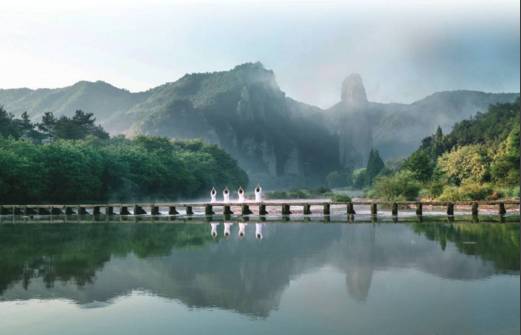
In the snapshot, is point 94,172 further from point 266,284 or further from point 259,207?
point 266,284

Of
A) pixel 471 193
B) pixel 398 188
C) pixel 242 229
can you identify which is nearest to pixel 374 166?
pixel 398 188

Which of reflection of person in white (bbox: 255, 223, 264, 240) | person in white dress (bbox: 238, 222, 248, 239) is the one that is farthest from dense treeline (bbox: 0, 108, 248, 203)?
reflection of person in white (bbox: 255, 223, 264, 240)

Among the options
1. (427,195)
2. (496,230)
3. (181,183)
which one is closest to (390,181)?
(427,195)

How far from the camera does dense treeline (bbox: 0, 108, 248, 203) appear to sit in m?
58.6

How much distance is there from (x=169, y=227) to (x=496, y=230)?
1993 cm

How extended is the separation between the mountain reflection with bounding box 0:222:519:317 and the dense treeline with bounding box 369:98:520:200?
24516 millimetres

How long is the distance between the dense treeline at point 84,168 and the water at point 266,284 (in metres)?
31.9

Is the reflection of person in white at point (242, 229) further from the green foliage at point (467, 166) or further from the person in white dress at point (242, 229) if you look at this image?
the green foliage at point (467, 166)

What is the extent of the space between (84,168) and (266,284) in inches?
2156

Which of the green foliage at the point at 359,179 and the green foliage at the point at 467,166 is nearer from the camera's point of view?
the green foliage at the point at 467,166

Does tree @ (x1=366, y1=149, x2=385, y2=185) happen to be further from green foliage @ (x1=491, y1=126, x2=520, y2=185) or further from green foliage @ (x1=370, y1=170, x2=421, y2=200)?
green foliage @ (x1=491, y1=126, x2=520, y2=185)

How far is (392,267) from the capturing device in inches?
784

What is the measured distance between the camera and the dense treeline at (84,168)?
5859 centimetres

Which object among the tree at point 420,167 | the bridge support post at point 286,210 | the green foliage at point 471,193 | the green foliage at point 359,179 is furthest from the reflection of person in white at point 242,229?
the green foliage at point 359,179
